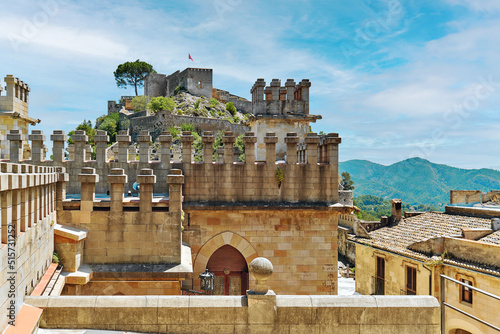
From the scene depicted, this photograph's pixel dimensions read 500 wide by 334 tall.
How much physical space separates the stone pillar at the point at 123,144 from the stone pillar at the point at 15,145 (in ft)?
10.8

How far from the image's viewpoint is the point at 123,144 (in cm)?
1359

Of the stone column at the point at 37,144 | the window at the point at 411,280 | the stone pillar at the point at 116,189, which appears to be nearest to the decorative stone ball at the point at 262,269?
the stone pillar at the point at 116,189

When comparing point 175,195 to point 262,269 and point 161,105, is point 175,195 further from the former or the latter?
point 161,105

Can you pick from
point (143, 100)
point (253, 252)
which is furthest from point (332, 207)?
point (143, 100)

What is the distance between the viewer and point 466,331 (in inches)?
741

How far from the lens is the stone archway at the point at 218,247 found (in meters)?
13.4

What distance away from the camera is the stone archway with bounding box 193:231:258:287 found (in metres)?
13.4

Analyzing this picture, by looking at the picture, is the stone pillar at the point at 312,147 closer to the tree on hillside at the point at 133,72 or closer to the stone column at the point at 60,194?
the stone column at the point at 60,194

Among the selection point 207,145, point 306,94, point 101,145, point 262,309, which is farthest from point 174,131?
point 262,309

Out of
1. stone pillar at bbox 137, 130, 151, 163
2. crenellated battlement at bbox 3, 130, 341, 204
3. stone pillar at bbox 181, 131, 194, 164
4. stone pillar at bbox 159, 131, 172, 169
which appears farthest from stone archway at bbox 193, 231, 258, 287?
stone pillar at bbox 137, 130, 151, 163

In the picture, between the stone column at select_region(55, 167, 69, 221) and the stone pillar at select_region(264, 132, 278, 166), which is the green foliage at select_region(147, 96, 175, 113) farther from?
the stone column at select_region(55, 167, 69, 221)

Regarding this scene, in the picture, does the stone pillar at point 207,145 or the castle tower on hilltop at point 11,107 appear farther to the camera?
the castle tower on hilltop at point 11,107

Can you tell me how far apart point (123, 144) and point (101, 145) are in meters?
0.80

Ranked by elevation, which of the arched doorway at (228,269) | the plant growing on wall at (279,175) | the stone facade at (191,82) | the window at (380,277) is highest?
the stone facade at (191,82)
